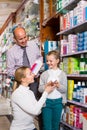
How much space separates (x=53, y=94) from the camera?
373 centimetres

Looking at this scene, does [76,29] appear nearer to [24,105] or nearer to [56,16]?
[56,16]

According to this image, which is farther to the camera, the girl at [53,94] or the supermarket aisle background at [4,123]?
the supermarket aisle background at [4,123]

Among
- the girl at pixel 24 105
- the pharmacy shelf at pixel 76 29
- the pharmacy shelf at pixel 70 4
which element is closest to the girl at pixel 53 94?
the pharmacy shelf at pixel 76 29

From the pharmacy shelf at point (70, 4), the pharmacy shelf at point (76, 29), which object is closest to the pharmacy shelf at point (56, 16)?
the pharmacy shelf at point (70, 4)

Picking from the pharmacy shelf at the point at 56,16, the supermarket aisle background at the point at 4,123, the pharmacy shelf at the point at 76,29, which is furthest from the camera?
the supermarket aisle background at the point at 4,123

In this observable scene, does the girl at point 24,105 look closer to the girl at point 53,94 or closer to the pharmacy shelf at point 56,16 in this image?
Result: the girl at point 53,94

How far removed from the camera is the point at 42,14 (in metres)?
4.79

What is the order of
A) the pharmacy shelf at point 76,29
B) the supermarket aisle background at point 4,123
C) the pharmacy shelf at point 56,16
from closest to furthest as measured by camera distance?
the pharmacy shelf at point 76,29, the pharmacy shelf at point 56,16, the supermarket aisle background at point 4,123

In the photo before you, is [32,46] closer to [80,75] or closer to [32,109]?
[80,75]

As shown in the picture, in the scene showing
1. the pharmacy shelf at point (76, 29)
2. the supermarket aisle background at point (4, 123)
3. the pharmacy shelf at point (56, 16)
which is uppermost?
the pharmacy shelf at point (56, 16)

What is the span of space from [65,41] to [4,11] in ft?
15.4

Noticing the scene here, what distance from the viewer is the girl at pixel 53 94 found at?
3721 mm

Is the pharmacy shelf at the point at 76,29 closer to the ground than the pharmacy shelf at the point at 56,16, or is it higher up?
closer to the ground

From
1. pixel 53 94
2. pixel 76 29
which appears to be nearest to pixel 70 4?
pixel 76 29
